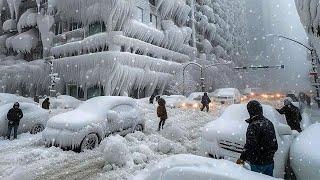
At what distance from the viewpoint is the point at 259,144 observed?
Result: 429 centimetres

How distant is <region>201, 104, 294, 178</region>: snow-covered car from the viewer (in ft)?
19.4

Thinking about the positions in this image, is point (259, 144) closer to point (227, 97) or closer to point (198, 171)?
point (198, 171)

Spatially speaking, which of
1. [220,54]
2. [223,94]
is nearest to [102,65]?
[223,94]

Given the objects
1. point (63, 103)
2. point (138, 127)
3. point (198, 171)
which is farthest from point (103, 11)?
point (198, 171)

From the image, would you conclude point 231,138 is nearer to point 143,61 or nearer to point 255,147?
point 255,147

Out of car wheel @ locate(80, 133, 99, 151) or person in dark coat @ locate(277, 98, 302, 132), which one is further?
car wheel @ locate(80, 133, 99, 151)

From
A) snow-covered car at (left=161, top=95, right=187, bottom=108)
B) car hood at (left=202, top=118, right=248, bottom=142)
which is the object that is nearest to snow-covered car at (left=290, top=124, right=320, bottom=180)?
car hood at (left=202, top=118, right=248, bottom=142)

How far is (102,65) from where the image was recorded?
28547 millimetres

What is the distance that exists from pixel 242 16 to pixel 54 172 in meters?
72.3

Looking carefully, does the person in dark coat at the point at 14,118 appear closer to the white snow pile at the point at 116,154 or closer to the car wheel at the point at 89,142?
the car wheel at the point at 89,142

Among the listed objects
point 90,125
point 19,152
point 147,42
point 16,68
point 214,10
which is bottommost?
point 19,152

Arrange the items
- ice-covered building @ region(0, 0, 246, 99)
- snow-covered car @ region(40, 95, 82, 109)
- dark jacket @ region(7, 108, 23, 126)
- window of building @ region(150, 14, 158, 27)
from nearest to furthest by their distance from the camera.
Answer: dark jacket @ region(7, 108, 23, 126) → snow-covered car @ region(40, 95, 82, 109) → ice-covered building @ region(0, 0, 246, 99) → window of building @ region(150, 14, 158, 27)

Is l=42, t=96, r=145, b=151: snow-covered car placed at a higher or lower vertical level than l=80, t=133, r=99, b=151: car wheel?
higher

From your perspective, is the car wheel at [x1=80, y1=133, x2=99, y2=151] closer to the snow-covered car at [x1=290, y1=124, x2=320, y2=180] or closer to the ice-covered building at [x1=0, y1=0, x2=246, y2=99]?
the snow-covered car at [x1=290, y1=124, x2=320, y2=180]
